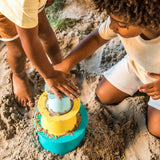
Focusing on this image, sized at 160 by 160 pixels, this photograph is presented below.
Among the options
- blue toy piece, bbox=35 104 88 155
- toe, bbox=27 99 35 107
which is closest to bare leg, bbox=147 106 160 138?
blue toy piece, bbox=35 104 88 155

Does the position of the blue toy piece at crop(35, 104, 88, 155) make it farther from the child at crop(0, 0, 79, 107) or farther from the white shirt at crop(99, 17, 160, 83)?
the white shirt at crop(99, 17, 160, 83)

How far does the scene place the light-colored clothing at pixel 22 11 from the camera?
0.99 metres

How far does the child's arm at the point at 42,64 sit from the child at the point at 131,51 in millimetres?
232

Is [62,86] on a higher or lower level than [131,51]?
higher

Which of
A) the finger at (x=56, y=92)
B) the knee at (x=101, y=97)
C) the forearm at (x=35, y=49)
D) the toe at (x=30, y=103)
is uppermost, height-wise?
the forearm at (x=35, y=49)

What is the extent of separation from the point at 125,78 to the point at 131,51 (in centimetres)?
27

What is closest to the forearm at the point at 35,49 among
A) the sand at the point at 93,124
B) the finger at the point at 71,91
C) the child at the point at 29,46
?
the child at the point at 29,46

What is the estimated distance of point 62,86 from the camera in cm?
116

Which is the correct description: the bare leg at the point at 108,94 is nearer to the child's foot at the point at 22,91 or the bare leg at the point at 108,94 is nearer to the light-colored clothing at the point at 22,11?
the child's foot at the point at 22,91

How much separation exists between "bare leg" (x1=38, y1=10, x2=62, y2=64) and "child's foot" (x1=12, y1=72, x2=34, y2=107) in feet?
0.75

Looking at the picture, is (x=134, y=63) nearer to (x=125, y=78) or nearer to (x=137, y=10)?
(x=125, y=78)

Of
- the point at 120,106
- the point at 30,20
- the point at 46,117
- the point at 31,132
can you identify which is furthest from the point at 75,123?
the point at 30,20

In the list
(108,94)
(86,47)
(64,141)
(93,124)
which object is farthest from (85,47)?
(64,141)

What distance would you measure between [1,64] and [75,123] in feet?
2.77
